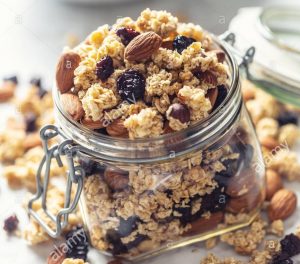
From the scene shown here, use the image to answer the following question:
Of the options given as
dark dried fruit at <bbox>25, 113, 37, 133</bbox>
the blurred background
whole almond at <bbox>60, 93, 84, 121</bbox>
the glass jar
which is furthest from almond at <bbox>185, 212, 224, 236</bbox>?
the blurred background

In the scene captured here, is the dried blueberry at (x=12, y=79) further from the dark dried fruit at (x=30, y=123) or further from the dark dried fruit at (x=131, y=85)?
the dark dried fruit at (x=131, y=85)

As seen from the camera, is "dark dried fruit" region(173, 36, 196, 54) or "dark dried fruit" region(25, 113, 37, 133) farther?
"dark dried fruit" region(25, 113, 37, 133)

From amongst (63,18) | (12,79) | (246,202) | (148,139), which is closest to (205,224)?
(246,202)

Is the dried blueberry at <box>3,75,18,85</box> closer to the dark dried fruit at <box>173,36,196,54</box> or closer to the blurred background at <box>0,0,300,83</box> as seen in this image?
the blurred background at <box>0,0,300,83</box>

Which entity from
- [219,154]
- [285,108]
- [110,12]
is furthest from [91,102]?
[110,12]

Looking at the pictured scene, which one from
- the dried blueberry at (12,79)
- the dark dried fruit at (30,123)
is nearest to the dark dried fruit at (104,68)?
the dark dried fruit at (30,123)

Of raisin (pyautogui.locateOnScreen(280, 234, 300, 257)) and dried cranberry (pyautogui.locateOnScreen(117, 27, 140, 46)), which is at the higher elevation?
dried cranberry (pyautogui.locateOnScreen(117, 27, 140, 46))

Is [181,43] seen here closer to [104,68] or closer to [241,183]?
[104,68]
